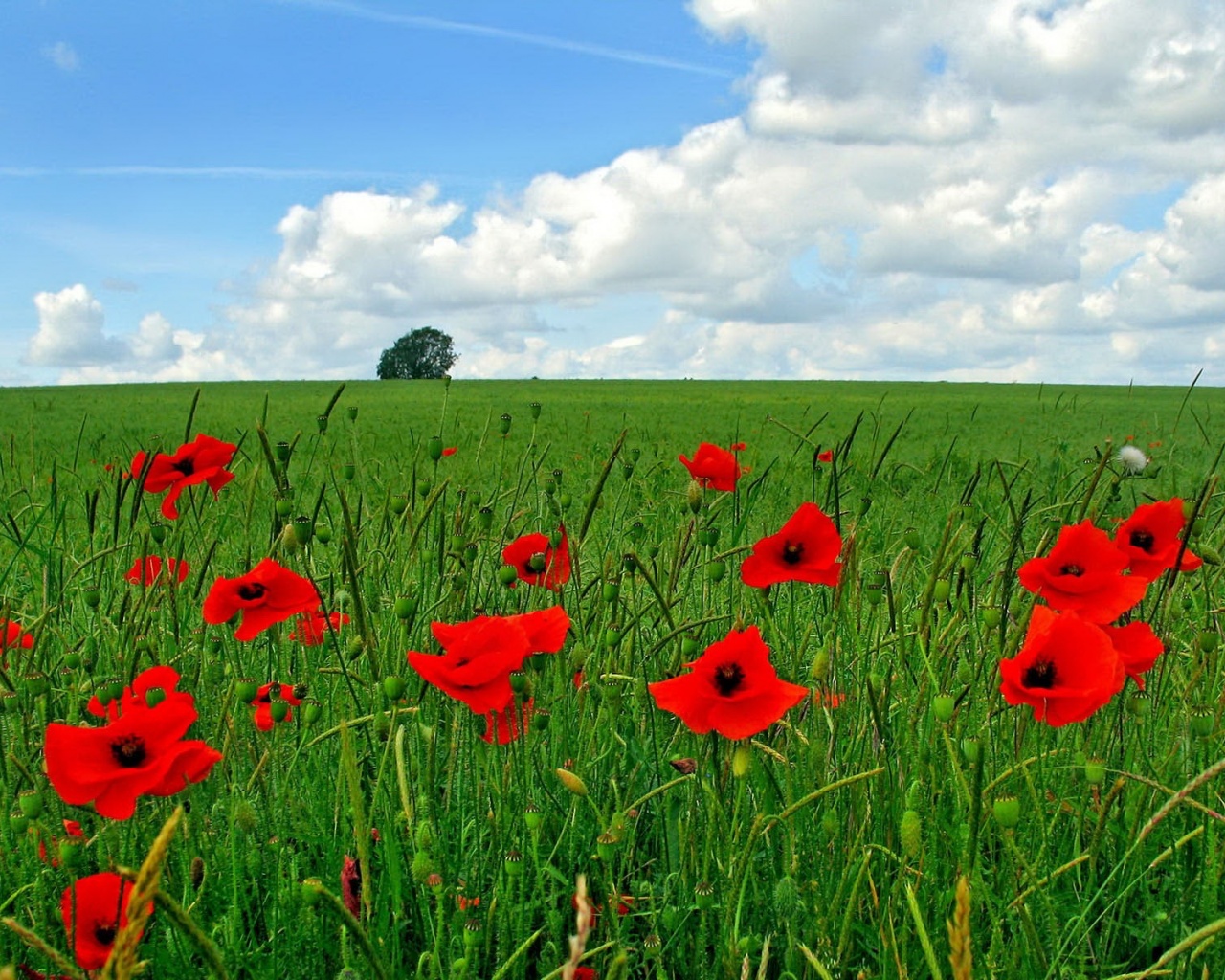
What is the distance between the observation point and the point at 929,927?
149 centimetres

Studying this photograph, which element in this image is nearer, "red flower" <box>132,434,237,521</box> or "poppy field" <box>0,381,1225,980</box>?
"poppy field" <box>0,381,1225,980</box>

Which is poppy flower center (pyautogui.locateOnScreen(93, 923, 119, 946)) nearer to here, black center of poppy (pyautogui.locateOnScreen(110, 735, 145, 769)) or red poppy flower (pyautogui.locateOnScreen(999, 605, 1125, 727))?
black center of poppy (pyautogui.locateOnScreen(110, 735, 145, 769))

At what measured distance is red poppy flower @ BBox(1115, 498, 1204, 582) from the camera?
178cm

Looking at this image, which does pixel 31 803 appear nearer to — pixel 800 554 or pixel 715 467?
pixel 800 554

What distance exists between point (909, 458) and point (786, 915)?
340 inches

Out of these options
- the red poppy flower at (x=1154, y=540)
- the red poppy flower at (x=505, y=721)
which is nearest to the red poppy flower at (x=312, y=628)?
the red poppy flower at (x=505, y=721)

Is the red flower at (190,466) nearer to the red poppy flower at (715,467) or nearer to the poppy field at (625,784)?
the poppy field at (625,784)

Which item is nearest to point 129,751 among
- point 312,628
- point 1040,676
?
point 312,628

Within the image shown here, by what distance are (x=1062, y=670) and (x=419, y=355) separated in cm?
6091

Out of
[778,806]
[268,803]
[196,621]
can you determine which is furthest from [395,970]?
[196,621]

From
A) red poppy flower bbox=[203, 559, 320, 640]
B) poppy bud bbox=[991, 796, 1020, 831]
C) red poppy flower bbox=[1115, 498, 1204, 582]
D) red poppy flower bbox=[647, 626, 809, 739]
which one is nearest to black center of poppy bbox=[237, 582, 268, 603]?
red poppy flower bbox=[203, 559, 320, 640]

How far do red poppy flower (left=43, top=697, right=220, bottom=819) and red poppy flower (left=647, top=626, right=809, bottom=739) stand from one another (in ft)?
1.86

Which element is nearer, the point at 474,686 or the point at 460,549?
the point at 474,686

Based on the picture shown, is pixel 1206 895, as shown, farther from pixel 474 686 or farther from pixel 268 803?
pixel 268 803
